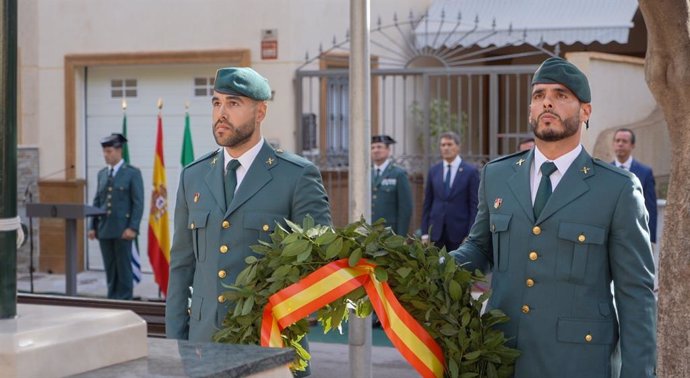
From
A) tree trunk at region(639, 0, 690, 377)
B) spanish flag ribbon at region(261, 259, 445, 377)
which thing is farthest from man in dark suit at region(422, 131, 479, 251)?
spanish flag ribbon at region(261, 259, 445, 377)

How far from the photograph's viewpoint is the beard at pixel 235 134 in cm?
494

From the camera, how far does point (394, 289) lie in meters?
4.16

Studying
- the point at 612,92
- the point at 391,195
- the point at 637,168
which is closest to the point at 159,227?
the point at 391,195

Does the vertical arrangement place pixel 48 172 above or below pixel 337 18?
below

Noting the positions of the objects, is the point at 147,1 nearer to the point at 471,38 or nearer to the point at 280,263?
the point at 471,38

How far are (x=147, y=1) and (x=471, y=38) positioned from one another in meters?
4.08

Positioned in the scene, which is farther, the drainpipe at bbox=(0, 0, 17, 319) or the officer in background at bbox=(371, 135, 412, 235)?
the officer in background at bbox=(371, 135, 412, 235)

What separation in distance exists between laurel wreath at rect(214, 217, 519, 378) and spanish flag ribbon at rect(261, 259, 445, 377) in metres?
0.03

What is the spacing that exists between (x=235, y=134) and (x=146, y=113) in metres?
10.1

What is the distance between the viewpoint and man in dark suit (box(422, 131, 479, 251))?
39.1ft

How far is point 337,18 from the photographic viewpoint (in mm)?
14609

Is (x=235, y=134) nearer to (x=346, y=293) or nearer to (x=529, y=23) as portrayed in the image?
(x=346, y=293)

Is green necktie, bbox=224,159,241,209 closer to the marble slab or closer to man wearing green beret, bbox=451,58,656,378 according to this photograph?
man wearing green beret, bbox=451,58,656,378

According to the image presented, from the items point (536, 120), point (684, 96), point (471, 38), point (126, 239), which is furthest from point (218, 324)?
point (471, 38)
